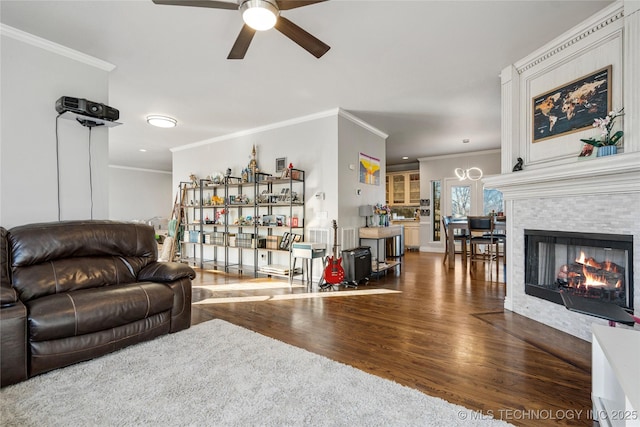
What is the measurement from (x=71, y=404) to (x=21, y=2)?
118 inches

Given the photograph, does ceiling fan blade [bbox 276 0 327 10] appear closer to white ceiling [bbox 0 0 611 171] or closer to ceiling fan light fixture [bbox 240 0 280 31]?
ceiling fan light fixture [bbox 240 0 280 31]

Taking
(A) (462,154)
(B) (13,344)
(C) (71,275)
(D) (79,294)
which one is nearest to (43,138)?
(C) (71,275)

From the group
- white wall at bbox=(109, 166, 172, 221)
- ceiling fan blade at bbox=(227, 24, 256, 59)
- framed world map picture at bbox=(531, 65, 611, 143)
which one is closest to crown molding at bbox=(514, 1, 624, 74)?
framed world map picture at bbox=(531, 65, 611, 143)

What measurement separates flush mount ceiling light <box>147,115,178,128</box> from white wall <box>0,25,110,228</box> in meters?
1.78

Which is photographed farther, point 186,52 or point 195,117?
point 195,117

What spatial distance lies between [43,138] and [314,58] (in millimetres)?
2793

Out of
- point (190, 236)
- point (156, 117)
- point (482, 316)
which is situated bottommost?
point (482, 316)

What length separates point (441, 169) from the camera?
862 cm

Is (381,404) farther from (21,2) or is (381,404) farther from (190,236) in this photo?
(190,236)

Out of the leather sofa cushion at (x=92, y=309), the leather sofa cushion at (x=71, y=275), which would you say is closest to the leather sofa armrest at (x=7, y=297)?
the leather sofa cushion at (x=92, y=309)

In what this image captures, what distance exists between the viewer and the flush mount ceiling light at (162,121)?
5050mm

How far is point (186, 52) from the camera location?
3.10 m

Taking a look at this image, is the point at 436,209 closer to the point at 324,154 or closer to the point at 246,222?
the point at 324,154

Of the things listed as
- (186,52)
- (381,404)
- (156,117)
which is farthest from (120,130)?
(381,404)
